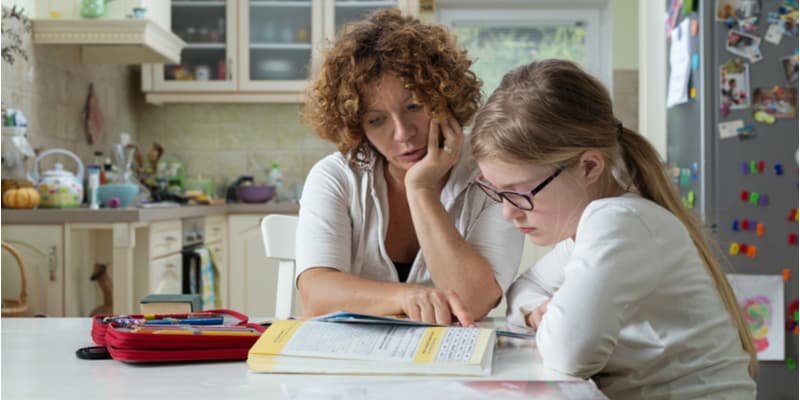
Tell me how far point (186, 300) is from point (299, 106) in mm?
3664

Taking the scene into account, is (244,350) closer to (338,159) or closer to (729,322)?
(729,322)

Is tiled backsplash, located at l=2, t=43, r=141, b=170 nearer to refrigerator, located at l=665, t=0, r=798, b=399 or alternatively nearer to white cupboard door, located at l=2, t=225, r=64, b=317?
white cupboard door, located at l=2, t=225, r=64, b=317

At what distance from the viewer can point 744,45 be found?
322 cm

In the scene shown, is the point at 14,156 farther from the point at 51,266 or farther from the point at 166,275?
the point at 166,275

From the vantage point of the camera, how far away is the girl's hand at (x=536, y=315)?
1359mm

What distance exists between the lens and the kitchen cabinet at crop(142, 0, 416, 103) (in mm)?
4848

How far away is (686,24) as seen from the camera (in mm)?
3510

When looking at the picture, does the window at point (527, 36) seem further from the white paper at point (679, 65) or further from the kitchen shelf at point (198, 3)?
the white paper at point (679, 65)

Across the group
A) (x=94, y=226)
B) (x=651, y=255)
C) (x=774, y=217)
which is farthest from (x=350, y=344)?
(x=774, y=217)

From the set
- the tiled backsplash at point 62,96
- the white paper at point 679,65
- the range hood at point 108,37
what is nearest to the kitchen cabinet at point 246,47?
the tiled backsplash at point 62,96

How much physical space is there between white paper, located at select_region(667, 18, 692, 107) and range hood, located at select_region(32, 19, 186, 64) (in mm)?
2170

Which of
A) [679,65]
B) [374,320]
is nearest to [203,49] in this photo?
[679,65]

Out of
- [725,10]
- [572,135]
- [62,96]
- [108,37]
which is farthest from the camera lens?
[62,96]

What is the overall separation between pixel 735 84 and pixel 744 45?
136 mm
